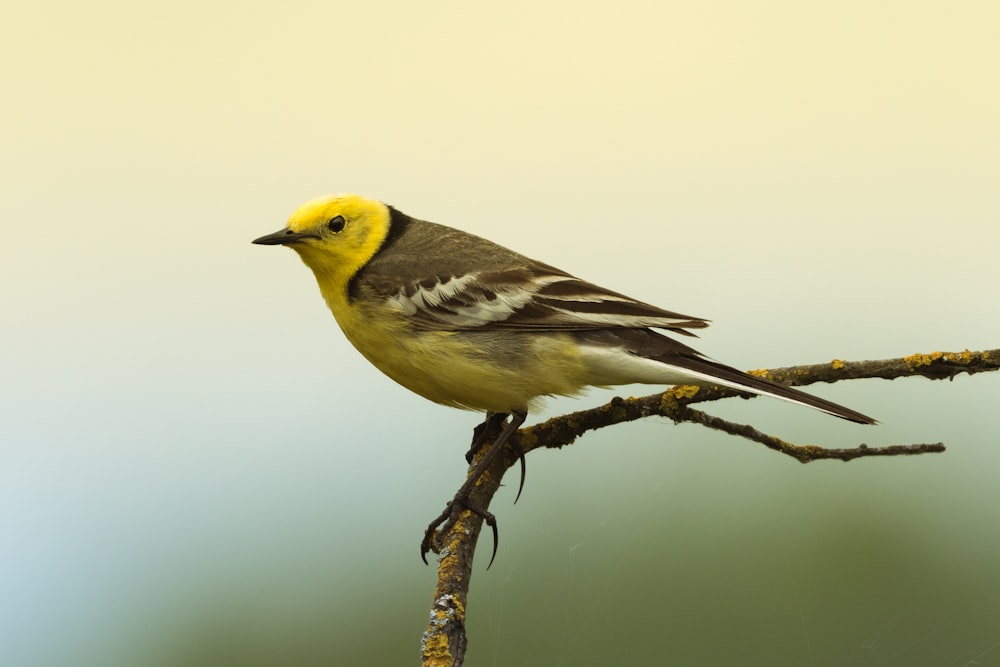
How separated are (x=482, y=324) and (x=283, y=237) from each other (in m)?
0.78

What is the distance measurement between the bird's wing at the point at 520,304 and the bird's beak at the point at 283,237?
1.38 ft

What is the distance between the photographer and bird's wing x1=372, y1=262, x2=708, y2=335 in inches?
124

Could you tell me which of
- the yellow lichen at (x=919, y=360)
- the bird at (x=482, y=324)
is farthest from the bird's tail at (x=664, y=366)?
the yellow lichen at (x=919, y=360)

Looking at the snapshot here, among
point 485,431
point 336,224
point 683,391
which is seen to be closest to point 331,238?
point 336,224

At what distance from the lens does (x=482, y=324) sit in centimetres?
326

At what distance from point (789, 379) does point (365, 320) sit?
1.37m

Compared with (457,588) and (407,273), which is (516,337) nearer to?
(407,273)

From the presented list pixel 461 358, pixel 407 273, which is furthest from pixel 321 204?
pixel 461 358

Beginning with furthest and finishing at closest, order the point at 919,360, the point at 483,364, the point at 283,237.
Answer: the point at 283,237, the point at 483,364, the point at 919,360

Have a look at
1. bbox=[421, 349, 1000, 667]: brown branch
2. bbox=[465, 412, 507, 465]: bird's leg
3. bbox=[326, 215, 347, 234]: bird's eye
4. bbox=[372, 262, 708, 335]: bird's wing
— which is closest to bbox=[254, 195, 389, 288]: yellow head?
bbox=[326, 215, 347, 234]: bird's eye

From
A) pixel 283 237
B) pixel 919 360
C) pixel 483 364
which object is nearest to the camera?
pixel 919 360

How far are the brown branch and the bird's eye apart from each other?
963mm

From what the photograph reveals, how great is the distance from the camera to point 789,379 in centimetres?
305

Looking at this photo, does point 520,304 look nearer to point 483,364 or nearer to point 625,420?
point 483,364
